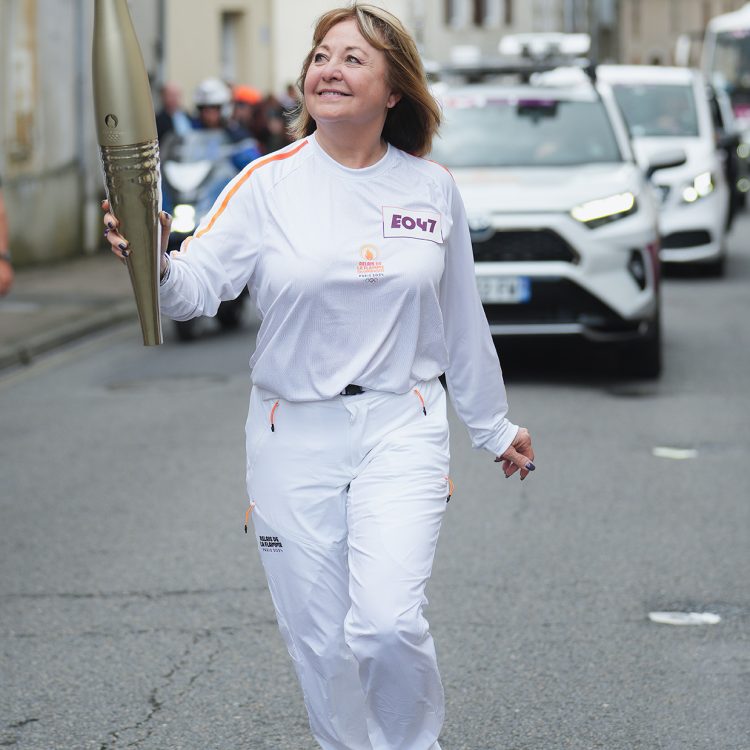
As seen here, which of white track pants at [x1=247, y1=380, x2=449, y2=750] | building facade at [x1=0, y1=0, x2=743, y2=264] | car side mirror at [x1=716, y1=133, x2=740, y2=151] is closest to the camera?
white track pants at [x1=247, y1=380, x2=449, y2=750]

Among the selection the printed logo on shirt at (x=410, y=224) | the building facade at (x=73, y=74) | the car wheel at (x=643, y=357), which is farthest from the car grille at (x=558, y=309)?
the printed logo on shirt at (x=410, y=224)

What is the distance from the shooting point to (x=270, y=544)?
3727mm

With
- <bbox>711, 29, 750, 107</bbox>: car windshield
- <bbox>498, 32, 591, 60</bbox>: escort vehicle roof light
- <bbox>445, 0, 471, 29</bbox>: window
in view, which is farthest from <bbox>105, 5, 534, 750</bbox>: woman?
<bbox>445, 0, 471, 29</bbox>: window

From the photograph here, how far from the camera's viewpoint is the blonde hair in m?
3.73

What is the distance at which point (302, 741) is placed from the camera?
447 centimetres

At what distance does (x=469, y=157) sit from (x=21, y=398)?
10.8 feet

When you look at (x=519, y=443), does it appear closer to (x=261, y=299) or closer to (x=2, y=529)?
(x=261, y=299)

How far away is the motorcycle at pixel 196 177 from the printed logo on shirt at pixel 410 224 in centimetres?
933

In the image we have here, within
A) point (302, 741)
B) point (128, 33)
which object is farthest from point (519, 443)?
point (128, 33)

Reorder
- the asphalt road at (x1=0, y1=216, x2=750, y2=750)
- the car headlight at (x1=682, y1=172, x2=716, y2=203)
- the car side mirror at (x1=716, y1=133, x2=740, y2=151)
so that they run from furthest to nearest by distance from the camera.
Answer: the car side mirror at (x1=716, y1=133, x2=740, y2=151) < the car headlight at (x1=682, y1=172, x2=716, y2=203) < the asphalt road at (x1=0, y1=216, x2=750, y2=750)

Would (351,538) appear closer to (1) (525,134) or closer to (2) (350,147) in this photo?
(2) (350,147)

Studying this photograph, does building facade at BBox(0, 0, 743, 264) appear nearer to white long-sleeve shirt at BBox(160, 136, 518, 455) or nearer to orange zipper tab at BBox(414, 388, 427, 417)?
white long-sleeve shirt at BBox(160, 136, 518, 455)

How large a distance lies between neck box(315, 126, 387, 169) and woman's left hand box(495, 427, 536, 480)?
0.75 metres

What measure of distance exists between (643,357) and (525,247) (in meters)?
1.15
